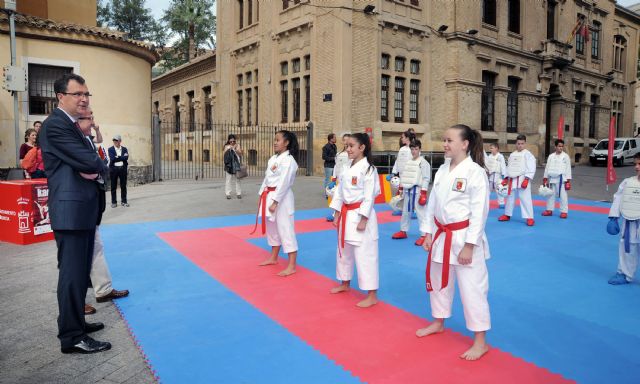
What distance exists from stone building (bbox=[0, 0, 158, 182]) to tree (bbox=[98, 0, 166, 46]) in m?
27.5

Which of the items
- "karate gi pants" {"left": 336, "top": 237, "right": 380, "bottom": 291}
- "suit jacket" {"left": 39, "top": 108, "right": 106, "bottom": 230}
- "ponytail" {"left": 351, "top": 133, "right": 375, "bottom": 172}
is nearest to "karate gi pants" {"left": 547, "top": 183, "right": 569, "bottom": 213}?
"ponytail" {"left": 351, "top": 133, "right": 375, "bottom": 172}

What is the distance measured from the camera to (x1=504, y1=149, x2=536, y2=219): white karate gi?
10.2 m

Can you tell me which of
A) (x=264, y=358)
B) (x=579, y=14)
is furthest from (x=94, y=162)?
(x=579, y=14)

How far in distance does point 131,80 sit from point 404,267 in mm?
12652

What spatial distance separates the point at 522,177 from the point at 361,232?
279 inches

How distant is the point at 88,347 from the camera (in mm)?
3709

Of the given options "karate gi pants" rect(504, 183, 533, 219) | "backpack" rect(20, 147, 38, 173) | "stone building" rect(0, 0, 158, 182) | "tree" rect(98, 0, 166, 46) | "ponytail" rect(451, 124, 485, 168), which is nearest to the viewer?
"ponytail" rect(451, 124, 485, 168)

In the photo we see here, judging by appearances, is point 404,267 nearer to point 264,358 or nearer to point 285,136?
point 285,136

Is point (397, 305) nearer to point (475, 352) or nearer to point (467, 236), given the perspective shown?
point (475, 352)

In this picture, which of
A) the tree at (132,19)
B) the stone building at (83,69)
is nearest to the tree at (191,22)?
the tree at (132,19)

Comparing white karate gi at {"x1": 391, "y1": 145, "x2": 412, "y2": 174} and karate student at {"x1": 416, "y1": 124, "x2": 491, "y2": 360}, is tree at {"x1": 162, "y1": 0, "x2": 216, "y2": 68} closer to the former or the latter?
white karate gi at {"x1": 391, "y1": 145, "x2": 412, "y2": 174}

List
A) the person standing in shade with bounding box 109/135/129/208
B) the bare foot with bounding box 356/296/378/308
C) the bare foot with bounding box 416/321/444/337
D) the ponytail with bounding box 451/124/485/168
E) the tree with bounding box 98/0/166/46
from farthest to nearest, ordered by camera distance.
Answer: the tree with bounding box 98/0/166/46, the person standing in shade with bounding box 109/135/129/208, the bare foot with bounding box 356/296/378/308, the bare foot with bounding box 416/321/444/337, the ponytail with bounding box 451/124/485/168

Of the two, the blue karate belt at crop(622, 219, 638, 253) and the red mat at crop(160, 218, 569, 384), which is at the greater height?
the blue karate belt at crop(622, 219, 638, 253)

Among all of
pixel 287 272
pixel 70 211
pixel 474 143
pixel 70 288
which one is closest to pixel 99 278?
pixel 70 288
